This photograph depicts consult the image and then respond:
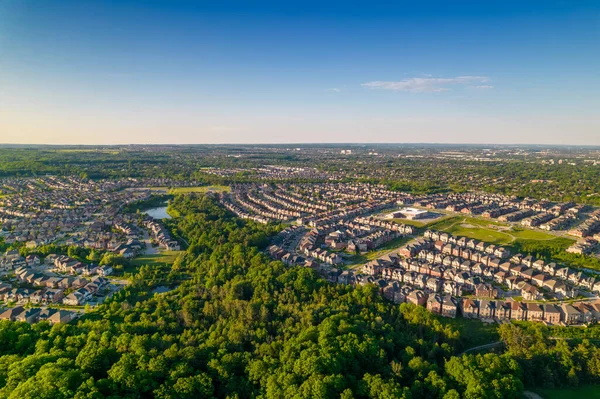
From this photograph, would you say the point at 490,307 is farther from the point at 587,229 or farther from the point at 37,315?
the point at 37,315

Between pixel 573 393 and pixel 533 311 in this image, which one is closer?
pixel 573 393

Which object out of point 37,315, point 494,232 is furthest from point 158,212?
point 494,232

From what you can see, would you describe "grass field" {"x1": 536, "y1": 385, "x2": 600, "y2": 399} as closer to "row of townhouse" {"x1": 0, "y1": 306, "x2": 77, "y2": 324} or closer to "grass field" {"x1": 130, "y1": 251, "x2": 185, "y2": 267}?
"row of townhouse" {"x1": 0, "y1": 306, "x2": 77, "y2": 324}

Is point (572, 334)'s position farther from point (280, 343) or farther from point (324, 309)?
point (280, 343)

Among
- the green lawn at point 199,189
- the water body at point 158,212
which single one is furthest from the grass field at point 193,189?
the water body at point 158,212

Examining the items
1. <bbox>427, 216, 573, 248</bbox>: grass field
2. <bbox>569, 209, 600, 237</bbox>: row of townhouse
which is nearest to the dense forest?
<bbox>427, 216, 573, 248</bbox>: grass field

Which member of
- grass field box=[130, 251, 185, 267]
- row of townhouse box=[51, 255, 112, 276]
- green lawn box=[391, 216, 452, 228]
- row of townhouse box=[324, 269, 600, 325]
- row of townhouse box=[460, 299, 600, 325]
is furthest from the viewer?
green lawn box=[391, 216, 452, 228]
